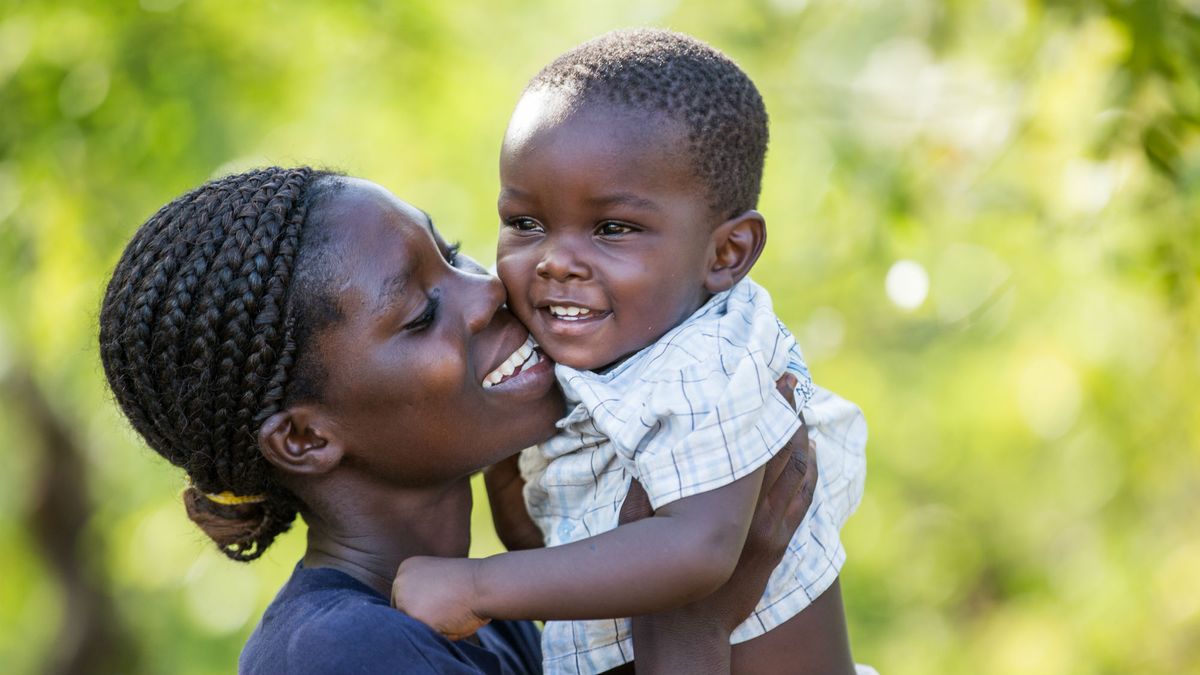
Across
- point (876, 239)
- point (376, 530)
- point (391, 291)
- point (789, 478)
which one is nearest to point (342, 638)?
point (376, 530)

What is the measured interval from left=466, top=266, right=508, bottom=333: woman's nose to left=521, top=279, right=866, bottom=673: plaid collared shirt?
161mm

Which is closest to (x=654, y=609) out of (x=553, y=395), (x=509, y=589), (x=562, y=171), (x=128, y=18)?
(x=509, y=589)

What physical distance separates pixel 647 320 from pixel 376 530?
62 cm

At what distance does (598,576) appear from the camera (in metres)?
1.96

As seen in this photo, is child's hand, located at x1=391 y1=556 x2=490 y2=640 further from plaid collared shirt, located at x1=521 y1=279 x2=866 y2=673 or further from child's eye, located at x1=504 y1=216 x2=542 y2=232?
child's eye, located at x1=504 y1=216 x2=542 y2=232

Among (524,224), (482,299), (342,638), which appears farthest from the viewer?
(524,224)

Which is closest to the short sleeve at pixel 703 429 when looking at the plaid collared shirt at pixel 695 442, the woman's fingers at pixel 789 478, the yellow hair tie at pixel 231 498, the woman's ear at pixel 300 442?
the plaid collared shirt at pixel 695 442

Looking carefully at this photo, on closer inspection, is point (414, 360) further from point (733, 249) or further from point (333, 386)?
point (733, 249)

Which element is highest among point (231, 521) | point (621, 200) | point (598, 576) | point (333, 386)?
point (621, 200)

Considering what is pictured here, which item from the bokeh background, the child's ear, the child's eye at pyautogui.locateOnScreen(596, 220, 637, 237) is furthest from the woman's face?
the bokeh background

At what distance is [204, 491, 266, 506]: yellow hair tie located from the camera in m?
2.32

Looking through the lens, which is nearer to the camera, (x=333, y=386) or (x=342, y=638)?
(x=342, y=638)

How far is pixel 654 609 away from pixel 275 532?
85cm

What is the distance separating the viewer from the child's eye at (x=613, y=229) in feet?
7.51
